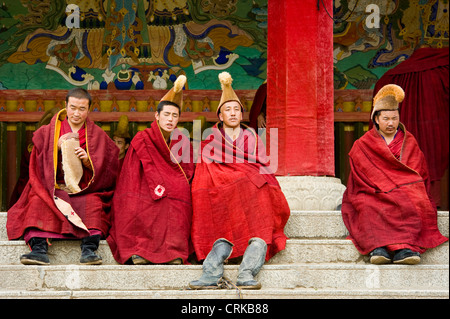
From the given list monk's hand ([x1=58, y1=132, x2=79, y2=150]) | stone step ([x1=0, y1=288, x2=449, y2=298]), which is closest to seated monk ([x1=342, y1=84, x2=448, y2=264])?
stone step ([x1=0, y1=288, x2=449, y2=298])

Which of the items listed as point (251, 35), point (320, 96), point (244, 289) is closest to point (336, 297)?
point (244, 289)

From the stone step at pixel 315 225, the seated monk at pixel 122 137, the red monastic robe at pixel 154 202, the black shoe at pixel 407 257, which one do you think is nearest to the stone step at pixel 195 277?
the black shoe at pixel 407 257

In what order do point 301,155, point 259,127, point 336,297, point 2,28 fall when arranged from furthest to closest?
point 2,28
point 259,127
point 301,155
point 336,297

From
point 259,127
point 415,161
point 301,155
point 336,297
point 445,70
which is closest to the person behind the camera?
point 336,297

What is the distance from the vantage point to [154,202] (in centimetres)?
558

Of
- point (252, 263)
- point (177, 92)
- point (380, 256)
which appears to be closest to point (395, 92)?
point (380, 256)

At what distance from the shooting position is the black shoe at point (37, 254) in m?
5.16

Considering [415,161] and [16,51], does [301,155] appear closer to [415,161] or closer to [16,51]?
[415,161]

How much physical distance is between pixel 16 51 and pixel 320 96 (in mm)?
4040

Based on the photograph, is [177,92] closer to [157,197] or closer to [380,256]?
[157,197]

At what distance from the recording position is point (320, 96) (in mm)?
6434

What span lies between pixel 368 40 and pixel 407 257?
14.2ft

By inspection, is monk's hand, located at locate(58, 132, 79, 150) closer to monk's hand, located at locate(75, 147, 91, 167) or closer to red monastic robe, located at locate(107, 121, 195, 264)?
monk's hand, located at locate(75, 147, 91, 167)

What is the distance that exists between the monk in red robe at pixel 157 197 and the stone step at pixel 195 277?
24cm
